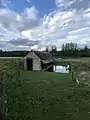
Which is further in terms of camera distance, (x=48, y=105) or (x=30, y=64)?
(x=30, y=64)

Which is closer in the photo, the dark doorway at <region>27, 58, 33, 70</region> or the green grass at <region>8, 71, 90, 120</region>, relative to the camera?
the green grass at <region>8, 71, 90, 120</region>

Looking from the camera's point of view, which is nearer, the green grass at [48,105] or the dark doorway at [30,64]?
Answer: the green grass at [48,105]

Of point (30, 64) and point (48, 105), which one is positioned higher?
point (30, 64)

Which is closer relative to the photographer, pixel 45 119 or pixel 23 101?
pixel 45 119

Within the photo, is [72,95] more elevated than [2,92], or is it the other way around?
[2,92]

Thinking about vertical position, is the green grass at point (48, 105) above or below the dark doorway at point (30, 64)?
below

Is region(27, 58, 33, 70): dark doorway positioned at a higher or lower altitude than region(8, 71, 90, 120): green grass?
higher

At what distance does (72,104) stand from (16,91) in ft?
18.4

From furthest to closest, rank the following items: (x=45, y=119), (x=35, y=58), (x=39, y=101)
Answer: (x=35, y=58), (x=39, y=101), (x=45, y=119)

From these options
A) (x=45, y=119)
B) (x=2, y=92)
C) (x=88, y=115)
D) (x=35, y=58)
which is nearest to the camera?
(x=2, y=92)

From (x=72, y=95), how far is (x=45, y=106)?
4105 millimetres

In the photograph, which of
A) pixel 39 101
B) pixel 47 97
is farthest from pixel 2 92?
pixel 47 97

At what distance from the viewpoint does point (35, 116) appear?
11953 mm

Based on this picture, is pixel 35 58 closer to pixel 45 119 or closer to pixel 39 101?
pixel 39 101
